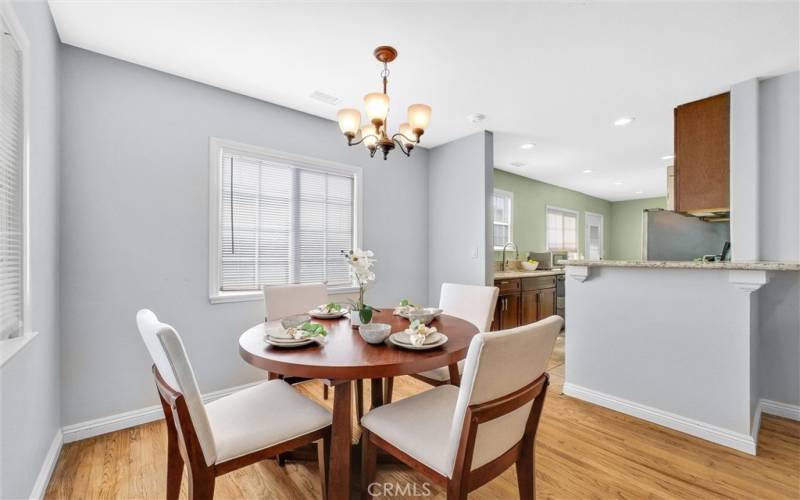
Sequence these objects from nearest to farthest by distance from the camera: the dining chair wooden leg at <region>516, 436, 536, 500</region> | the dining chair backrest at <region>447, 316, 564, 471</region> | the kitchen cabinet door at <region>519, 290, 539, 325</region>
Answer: the dining chair backrest at <region>447, 316, 564, 471</region>, the dining chair wooden leg at <region>516, 436, 536, 500</region>, the kitchen cabinet door at <region>519, 290, 539, 325</region>

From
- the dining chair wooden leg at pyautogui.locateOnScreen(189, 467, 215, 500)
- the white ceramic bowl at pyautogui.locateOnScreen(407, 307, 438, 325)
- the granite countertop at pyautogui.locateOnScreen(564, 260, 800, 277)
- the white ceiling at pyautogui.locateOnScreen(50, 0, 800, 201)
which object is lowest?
the dining chair wooden leg at pyautogui.locateOnScreen(189, 467, 215, 500)

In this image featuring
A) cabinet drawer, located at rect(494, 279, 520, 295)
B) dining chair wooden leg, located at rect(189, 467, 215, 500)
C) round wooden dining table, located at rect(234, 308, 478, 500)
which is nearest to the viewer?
dining chair wooden leg, located at rect(189, 467, 215, 500)

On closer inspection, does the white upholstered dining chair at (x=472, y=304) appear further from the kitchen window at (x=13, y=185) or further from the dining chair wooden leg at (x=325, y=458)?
the kitchen window at (x=13, y=185)

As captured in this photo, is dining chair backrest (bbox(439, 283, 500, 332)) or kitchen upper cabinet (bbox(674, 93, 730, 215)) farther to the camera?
kitchen upper cabinet (bbox(674, 93, 730, 215))

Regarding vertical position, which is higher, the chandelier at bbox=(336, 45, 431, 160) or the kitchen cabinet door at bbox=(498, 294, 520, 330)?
the chandelier at bbox=(336, 45, 431, 160)

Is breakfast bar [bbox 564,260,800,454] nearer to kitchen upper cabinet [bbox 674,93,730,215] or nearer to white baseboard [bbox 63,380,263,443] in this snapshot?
kitchen upper cabinet [bbox 674,93,730,215]

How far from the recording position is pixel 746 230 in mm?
2512

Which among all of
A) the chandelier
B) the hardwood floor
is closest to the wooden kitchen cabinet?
the hardwood floor

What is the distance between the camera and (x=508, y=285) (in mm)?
4254

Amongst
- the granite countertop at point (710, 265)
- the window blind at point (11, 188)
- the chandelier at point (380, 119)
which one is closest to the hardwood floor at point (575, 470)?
the window blind at point (11, 188)

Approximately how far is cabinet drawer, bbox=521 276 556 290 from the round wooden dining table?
328 centimetres

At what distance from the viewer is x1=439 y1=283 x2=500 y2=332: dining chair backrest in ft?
7.73

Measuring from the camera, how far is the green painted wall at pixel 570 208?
5.70 m

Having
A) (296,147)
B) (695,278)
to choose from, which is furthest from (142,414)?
(695,278)
